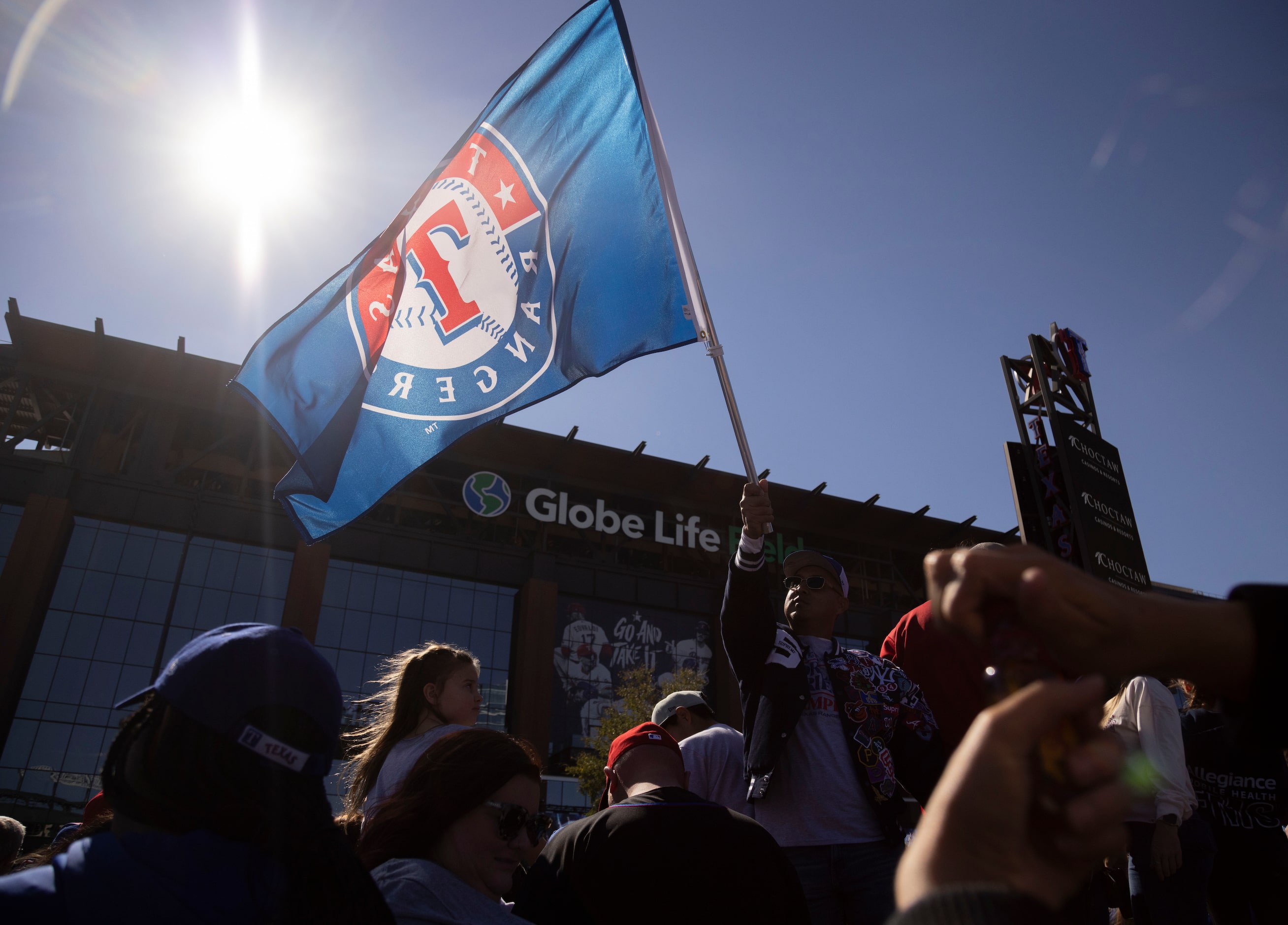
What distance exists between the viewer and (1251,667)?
40.9 inches

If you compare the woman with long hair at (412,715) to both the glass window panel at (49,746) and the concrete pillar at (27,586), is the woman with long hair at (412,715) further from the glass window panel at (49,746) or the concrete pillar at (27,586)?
the concrete pillar at (27,586)

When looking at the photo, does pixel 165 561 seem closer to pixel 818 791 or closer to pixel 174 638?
pixel 174 638

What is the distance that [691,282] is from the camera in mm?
4152

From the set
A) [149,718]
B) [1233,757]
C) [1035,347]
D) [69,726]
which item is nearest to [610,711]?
[69,726]

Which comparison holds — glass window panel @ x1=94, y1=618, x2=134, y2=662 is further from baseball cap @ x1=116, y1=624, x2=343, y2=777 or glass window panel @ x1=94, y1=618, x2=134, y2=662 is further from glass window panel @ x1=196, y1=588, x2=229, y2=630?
baseball cap @ x1=116, y1=624, x2=343, y2=777

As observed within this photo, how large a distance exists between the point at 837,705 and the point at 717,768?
3.34ft

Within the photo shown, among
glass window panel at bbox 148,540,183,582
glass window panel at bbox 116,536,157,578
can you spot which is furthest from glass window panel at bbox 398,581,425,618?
glass window panel at bbox 116,536,157,578

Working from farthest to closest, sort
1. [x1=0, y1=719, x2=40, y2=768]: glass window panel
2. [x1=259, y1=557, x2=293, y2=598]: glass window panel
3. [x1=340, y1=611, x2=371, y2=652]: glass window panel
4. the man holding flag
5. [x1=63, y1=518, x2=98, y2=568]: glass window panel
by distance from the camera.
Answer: [x1=340, y1=611, x2=371, y2=652]: glass window panel
[x1=259, y1=557, x2=293, y2=598]: glass window panel
[x1=63, y1=518, x2=98, y2=568]: glass window panel
[x1=0, y1=719, x2=40, y2=768]: glass window panel
the man holding flag

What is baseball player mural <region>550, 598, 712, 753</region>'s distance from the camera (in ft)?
88.0

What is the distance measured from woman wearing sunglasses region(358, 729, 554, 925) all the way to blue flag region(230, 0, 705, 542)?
2206 millimetres

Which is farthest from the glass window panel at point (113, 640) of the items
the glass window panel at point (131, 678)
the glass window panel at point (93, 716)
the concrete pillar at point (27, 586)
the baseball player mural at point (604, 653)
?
the baseball player mural at point (604, 653)

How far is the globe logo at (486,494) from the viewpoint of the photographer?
2817 centimetres

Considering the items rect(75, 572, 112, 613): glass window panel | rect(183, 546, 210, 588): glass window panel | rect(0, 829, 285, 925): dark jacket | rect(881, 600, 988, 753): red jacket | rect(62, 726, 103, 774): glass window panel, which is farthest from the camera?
rect(183, 546, 210, 588): glass window panel

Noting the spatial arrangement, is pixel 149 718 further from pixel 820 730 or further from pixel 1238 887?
pixel 1238 887
